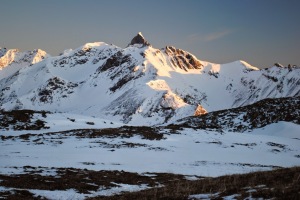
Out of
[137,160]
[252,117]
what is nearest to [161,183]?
[137,160]

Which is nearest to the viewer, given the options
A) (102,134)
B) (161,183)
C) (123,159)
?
(161,183)

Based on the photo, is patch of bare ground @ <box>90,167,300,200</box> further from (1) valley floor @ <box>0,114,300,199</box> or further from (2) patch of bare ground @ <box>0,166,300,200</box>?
(1) valley floor @ <box>0,114,300,199</box>

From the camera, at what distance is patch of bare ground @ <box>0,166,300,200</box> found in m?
14.0

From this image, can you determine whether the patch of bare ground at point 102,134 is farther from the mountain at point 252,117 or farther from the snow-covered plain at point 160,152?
the mountain at point 252,117

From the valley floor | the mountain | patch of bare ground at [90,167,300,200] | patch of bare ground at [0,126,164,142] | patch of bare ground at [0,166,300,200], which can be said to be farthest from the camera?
the mountain

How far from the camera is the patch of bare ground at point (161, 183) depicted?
14016 mm

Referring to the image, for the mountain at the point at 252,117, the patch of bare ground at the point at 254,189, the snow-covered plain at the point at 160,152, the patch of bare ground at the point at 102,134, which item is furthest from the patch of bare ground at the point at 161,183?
the mountain at the point at 252,117

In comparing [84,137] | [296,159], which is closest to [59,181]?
[84,137]

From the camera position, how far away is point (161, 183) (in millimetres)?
25125

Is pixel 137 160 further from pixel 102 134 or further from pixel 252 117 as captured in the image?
pixel 252 117

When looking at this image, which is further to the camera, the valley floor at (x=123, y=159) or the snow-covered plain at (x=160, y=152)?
the snow-covered plain at (x=160, y=152)

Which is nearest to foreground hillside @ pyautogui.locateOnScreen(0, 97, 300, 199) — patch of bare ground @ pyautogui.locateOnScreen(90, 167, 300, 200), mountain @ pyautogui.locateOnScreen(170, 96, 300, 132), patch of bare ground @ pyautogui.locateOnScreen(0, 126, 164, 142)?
patch of bare ground @ pyautogui.locateOnScreen(90, 167, 300, 200)

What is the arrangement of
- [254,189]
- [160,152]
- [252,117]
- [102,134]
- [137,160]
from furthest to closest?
[252,117] < [102,134] < [160,152] < [137,160] < [254,189]

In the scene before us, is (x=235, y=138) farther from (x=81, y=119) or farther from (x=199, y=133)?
(x=81, y=119)
